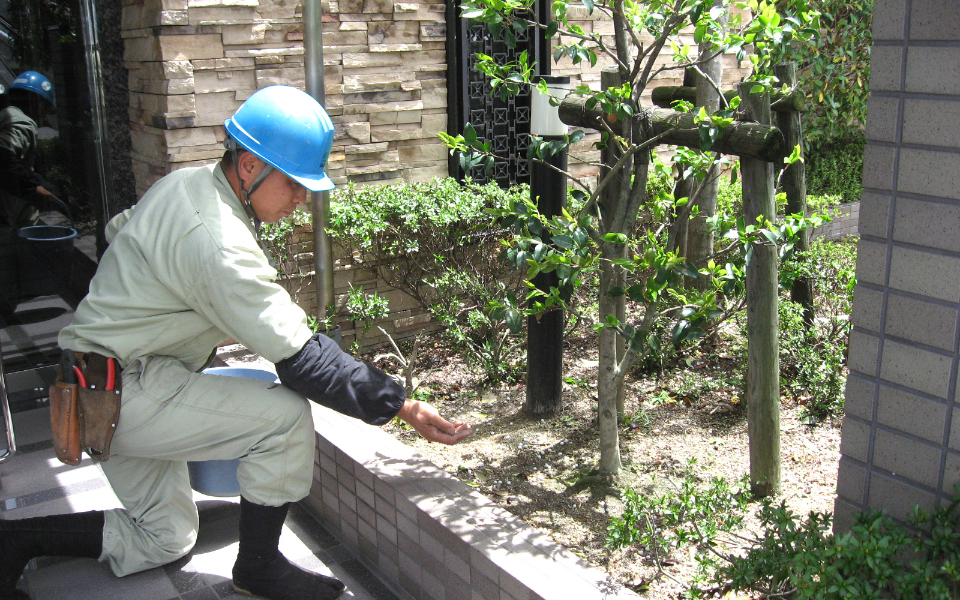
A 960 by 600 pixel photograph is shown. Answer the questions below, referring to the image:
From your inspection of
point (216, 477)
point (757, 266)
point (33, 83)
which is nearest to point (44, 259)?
point (33, 83)

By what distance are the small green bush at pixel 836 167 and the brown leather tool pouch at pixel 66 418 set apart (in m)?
7.93

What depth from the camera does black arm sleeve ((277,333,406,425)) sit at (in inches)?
113

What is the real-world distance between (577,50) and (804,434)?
223 centimetres

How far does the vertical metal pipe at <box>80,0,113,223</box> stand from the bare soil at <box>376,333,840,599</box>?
224 cm

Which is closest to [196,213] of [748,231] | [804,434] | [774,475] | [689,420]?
[748,231]

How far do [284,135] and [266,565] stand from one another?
1505mm

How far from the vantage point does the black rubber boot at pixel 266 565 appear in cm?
304

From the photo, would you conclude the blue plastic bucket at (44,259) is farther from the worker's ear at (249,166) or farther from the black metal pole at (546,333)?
the black metal pole at (546,333)

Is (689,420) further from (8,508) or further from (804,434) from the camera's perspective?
(8,508)

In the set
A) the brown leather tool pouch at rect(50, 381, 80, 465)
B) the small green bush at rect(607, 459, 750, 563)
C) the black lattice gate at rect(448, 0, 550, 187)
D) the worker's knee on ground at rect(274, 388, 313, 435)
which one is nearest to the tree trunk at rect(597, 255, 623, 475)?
the small green bush at rect(607, 459, 750, 563)

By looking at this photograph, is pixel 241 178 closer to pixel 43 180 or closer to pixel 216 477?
pixel 216 477

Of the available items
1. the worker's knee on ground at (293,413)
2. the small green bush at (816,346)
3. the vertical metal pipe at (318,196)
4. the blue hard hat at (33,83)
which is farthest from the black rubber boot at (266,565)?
the blue hard hat at (33,83)

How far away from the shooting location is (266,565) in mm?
3074

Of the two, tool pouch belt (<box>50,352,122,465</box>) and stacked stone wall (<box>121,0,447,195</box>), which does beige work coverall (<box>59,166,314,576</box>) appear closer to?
tool pouch belt (<box>50,352,122,465</box>)
